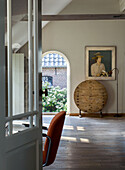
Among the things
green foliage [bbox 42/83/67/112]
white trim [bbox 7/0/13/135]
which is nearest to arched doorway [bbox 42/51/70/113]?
green foliage [bbox 42/83/67/112]

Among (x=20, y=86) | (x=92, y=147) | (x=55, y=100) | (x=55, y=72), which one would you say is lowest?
(x=92, y=147)

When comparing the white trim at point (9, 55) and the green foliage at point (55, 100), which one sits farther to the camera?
the green foliage at point (55, 100)

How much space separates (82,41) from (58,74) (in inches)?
96.1

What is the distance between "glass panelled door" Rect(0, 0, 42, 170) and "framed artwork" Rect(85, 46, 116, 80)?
5733 mm

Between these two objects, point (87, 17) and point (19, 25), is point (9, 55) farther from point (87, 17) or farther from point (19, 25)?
point (87, 17)

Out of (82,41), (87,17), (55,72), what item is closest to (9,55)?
(87,17)

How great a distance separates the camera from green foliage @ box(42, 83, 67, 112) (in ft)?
30.5

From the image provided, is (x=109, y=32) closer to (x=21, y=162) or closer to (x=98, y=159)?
(x=98, y=159)

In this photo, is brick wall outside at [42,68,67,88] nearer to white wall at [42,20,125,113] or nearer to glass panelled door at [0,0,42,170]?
white wall at [42,20,125,113]

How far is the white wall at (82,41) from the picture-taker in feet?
24.9

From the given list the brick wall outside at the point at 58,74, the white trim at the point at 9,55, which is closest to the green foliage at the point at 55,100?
the brick wall outside at the point at 58,74

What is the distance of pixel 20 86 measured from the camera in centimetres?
180

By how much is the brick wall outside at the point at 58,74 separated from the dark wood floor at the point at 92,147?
3.71 meters

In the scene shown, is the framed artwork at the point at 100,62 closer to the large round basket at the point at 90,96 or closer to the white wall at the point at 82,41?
the white wall at the point at 82,41
